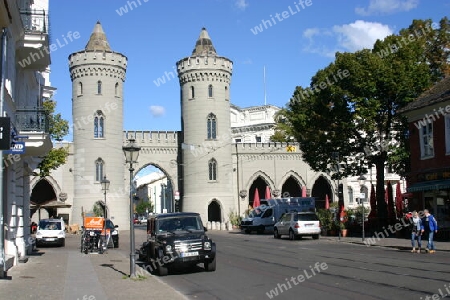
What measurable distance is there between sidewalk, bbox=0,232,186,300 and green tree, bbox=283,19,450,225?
18452mm

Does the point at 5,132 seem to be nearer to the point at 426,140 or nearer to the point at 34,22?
the point at 34,22

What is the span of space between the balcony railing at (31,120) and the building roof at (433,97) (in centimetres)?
1822

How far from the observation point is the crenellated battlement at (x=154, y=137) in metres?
62.5

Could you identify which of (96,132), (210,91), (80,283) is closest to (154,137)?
(96,132)

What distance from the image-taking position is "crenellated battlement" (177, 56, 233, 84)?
6275cm

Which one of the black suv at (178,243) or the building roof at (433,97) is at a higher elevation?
the building roof at (433,97)

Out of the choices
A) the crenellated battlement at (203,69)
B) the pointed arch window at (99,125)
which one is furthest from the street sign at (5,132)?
the crenellated battlement at (203,69)

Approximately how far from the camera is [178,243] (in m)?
16.3

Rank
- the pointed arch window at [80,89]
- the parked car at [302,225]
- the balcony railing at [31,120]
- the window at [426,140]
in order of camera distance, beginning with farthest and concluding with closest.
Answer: the pointed arch window at [80,89], the parked car at [302,225], the window at [426,140], the balcony railing at [31,120]

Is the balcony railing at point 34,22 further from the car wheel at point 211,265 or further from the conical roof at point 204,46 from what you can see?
the conical roof at point 204,46

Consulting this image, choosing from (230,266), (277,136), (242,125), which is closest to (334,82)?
(230,266)

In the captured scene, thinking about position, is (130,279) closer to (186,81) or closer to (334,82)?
(334,82)

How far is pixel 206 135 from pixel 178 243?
150 ft

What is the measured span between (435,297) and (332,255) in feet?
34.1
